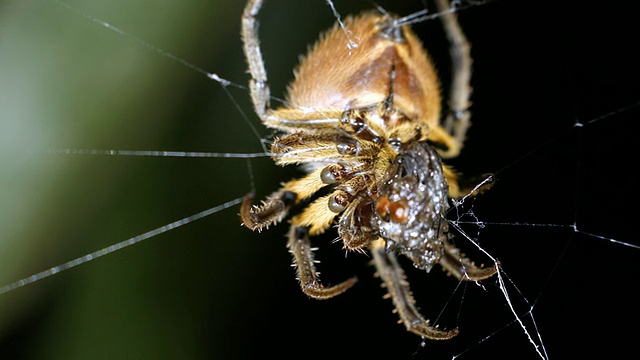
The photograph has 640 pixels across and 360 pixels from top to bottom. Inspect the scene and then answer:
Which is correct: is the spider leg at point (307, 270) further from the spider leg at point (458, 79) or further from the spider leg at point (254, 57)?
the spider leg at point (458, 79)

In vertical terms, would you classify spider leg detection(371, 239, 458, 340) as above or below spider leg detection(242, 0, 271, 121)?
below

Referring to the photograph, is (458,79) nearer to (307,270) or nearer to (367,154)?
(367,154)

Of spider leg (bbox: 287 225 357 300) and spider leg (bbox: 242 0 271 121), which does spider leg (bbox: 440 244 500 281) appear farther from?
spider leg (bbox: 242 0 271 121)

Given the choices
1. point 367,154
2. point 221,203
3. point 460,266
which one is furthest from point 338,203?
point 221,203

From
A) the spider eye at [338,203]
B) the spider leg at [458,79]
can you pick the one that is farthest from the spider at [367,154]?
the spider leg at [458,79]

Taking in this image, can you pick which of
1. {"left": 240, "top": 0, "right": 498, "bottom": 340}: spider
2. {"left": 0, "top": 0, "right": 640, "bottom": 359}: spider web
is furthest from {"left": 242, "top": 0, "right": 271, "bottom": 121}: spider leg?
{"left": 0, "top": 0, "right": 640, "bottom": 359}: spider web

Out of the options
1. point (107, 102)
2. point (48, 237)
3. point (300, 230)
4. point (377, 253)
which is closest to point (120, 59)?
point (107, 102)

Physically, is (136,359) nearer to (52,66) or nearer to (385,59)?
(52,66)
